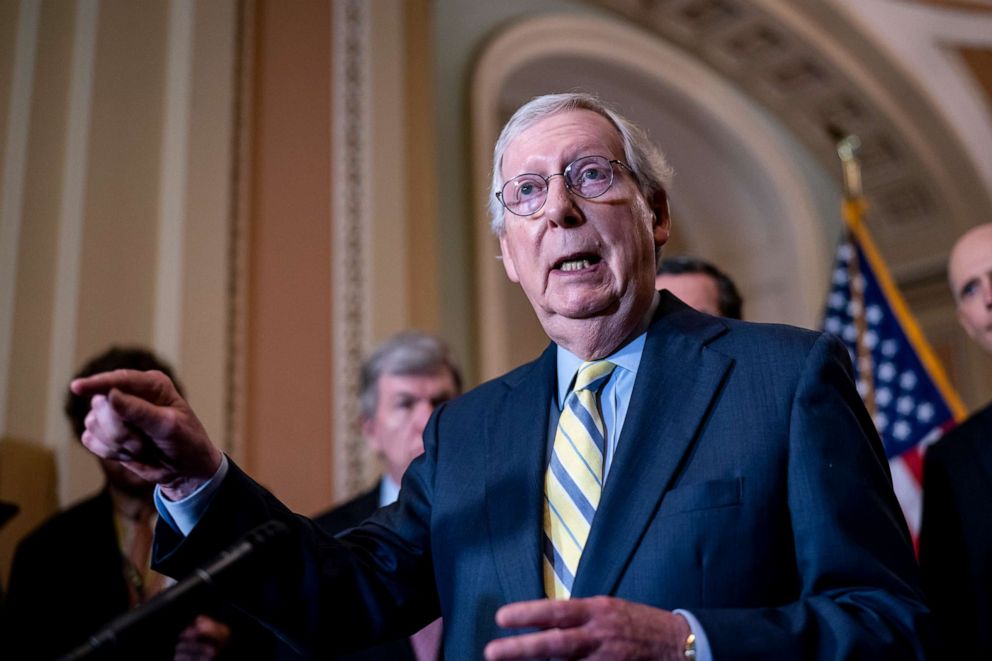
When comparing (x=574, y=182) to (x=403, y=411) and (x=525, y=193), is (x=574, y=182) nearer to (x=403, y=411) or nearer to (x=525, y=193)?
(x=525, y=193)

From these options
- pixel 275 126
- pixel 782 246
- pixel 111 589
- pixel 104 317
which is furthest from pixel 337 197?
pixel 782 246

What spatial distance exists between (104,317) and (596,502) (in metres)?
2.52

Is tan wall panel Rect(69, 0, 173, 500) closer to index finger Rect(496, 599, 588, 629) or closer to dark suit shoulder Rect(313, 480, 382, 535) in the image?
dark suit shoulder Rect(313, 480, 382, 535)

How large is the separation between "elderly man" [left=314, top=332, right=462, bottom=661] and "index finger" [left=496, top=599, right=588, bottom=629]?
1750 mm

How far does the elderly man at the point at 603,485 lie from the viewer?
45.9 inches

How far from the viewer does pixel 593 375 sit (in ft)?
4.92

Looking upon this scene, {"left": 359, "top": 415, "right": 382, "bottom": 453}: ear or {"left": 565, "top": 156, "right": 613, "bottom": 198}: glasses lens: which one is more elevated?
{"left": 565, "top": 156, "right": 613, "bottom": 198}: glasses lens

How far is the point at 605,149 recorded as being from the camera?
1.58 metres

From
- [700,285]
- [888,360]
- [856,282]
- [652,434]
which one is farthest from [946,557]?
[856,282]

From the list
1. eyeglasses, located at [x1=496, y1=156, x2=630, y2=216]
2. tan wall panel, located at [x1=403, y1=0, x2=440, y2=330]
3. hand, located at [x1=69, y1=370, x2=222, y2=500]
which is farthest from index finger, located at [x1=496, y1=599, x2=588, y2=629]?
tan wall panel, located at [x1=403, y1=0, x2=440, y2=330]

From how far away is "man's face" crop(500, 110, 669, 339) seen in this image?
1.50 meters

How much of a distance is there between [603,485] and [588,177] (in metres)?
0.49

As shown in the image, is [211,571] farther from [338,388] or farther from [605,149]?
[338,388]

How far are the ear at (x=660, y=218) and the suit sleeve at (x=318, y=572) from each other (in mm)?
616
